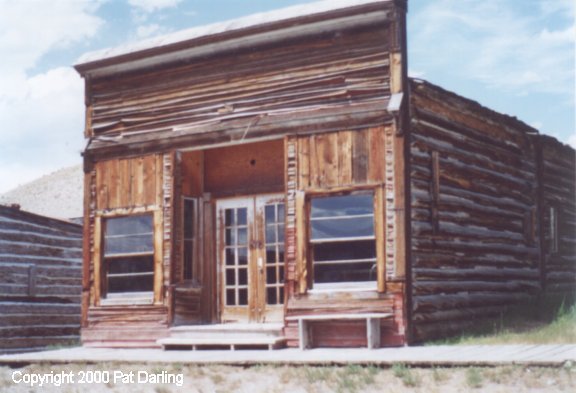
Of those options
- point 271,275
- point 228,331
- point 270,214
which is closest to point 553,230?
point 270,214

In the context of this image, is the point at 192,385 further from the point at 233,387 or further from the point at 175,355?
the point at 175,355

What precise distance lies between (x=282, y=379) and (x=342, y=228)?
10.6ft

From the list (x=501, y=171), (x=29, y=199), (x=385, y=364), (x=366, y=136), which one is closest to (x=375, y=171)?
(x=366, y=136)

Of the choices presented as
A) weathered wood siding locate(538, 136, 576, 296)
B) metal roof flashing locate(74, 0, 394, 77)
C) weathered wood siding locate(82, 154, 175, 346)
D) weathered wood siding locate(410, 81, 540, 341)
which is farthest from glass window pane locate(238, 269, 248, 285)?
weathered wood siding locate(538, 136, 576, 296)

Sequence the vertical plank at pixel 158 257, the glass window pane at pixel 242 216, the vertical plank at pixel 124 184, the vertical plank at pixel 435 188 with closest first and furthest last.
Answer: the vertical plank at pixel 435 188 → the vertical plank at pixel 158 257 → the vertical plank at pixel 124 184 → the glass window pane at pixel 242 216

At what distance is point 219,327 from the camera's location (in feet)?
44.8

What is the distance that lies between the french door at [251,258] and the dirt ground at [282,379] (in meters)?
3.39

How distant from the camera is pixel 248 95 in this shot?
14.0 m

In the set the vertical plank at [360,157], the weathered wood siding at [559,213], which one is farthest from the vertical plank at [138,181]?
the weathered wood siding at [559,213]

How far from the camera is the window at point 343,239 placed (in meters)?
12.5

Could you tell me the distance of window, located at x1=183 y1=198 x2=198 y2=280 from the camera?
15.0m

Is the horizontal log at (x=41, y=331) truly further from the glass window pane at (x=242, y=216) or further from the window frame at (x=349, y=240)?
the window frame at (x=349, y=240)

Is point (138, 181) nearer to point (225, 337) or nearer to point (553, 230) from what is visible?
point (225, 337)

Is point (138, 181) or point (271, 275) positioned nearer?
point (271, 275)
